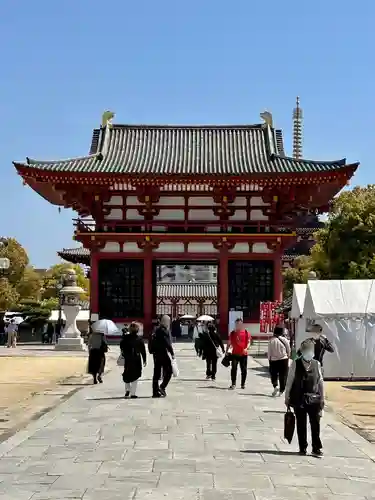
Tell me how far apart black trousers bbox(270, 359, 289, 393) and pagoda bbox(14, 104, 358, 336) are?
24727 millimetres

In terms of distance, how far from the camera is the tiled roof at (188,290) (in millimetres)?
71500

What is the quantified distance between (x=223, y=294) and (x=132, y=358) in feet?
86.6

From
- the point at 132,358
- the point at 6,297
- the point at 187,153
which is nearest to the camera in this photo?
the point at 132,358

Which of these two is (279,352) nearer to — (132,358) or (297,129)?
(132,358)

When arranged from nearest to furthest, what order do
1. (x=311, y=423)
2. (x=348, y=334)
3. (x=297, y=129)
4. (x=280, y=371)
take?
1. (x=311, y=423)
2. (x=280, y=371)
3. (x=348, y=334)
4. (x=297, y=129)

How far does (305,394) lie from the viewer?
421 inches

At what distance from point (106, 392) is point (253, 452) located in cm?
875

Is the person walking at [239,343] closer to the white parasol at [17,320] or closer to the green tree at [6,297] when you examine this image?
the white parasol at [17,320]

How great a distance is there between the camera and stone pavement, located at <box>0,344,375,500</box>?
851 centimetres

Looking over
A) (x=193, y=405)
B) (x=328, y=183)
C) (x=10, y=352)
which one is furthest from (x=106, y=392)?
(x=328, y=183)

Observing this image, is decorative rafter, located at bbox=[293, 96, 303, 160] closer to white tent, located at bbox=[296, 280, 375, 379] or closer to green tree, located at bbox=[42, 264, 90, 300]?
green tree, located at bbox=[42, 264, 90, 300]

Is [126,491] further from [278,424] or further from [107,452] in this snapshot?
[278,424]

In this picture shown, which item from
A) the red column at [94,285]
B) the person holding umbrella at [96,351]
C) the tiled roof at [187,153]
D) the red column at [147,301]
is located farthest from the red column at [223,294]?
the person holding umbrella at [96,351]

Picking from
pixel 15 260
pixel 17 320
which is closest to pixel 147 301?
pixel 17 320
